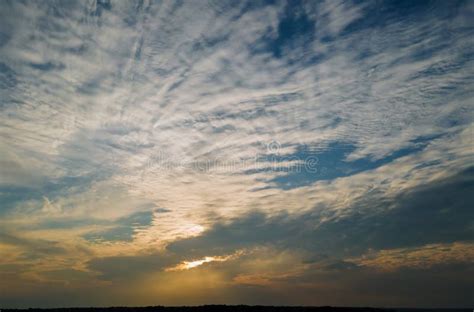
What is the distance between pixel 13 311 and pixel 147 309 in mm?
30078

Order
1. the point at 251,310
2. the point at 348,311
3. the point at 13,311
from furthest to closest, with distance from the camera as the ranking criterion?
the point at 348,311
the point at 13,311
the point at 251,310

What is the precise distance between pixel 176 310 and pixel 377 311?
49.8 meters

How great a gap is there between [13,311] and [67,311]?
1132cm

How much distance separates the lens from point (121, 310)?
74.2 metres

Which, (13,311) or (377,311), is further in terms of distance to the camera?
(377,311)

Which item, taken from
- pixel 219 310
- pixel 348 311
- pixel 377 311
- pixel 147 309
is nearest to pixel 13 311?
pixel 147 309

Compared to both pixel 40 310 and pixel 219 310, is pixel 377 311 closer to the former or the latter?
pixel 219 310

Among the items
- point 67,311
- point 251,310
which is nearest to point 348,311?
point 251,310

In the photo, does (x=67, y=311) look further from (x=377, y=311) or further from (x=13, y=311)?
(x=377, y=311)

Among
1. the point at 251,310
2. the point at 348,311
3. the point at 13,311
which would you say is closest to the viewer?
the point at 251,310

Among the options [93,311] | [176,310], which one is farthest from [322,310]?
[93,311]

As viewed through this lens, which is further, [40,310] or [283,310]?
[40,310]

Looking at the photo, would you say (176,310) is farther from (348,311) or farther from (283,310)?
(348,311)

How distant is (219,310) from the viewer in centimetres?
7294
